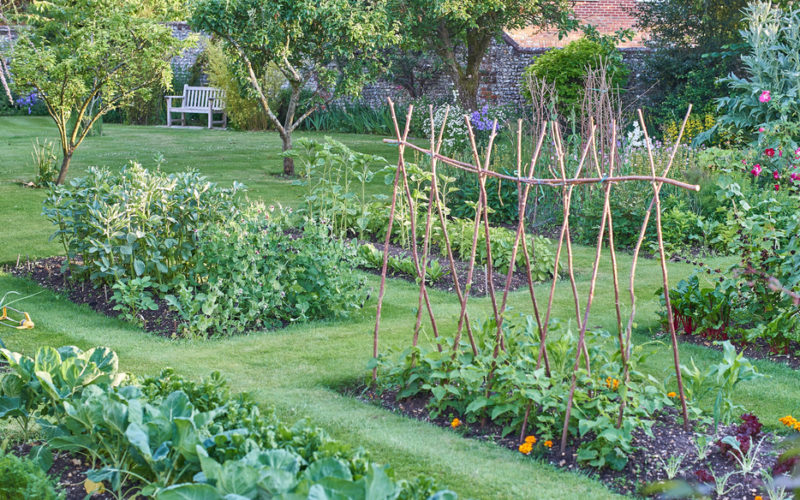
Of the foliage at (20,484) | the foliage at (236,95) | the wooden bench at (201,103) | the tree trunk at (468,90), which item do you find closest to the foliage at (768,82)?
the tree trunk at (468,90)

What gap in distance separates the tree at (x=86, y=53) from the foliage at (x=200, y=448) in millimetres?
6746

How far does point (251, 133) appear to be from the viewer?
59.0ft

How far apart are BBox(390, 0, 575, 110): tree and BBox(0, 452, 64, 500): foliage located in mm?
10842

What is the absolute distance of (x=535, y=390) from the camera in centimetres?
325

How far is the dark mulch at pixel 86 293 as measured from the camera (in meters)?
5.14

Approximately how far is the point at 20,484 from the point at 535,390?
1.94 metres

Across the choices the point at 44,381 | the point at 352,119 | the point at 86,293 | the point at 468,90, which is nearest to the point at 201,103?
the point at 352,119

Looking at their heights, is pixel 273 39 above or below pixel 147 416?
above

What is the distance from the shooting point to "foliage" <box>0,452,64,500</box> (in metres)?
2.61

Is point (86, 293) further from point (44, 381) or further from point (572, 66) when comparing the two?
point (572, 66)

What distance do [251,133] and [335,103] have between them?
2.54 meters

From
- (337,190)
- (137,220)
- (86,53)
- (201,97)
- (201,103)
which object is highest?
(86,53)

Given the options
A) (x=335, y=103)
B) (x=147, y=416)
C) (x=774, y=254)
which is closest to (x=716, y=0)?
(x=335, y=103)

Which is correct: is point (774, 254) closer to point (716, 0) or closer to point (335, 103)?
point (716, 0)
